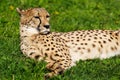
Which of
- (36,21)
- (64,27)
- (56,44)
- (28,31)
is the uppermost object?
(36,21)

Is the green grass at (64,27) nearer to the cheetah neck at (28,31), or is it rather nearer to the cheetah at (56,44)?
the cheetah at (56,44)

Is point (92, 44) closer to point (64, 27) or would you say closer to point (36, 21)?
point (36, 21)

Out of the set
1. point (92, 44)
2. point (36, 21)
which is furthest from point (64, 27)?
point (36, 21)

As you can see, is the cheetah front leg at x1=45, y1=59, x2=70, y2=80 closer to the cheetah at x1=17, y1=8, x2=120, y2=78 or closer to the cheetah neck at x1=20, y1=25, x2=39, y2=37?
the cheetah at x1=17, y1=8, x2=120, y2=78

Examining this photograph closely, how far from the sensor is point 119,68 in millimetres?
7828

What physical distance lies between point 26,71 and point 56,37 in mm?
1220

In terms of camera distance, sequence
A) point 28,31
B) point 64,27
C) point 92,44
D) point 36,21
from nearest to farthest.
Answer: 1. point 36,21
2. point 28,31
3. point 92,44
4. point 64,27

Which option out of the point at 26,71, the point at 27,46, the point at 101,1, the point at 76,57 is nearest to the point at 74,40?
the point at 76,57

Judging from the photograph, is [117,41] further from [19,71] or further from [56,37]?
[19,71]

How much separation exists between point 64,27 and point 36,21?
208cm

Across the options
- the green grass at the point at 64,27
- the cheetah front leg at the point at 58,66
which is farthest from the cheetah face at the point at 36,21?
the cheetah front leg at the point at 58,66

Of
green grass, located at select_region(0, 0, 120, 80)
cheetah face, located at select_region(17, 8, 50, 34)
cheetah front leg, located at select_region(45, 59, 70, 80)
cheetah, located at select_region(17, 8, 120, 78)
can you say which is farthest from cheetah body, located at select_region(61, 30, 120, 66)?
cheetah face, located at select_region(17, 8, 50, 34)

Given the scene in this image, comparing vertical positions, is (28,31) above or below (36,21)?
below

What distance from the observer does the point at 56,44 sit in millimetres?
8070
